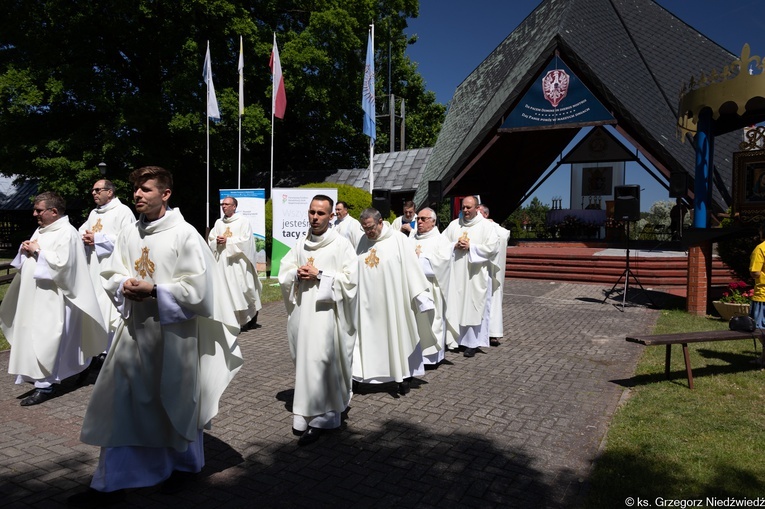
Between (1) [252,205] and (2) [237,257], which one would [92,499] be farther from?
(1) [252,205]

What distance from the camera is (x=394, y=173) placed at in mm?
25500

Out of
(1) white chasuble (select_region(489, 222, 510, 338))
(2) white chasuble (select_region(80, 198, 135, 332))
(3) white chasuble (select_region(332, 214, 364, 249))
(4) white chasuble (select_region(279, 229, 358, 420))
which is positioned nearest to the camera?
(4) white chasuble (select_region(279, 229, 358, 420))

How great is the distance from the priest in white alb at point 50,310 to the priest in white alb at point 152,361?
7.29 ft

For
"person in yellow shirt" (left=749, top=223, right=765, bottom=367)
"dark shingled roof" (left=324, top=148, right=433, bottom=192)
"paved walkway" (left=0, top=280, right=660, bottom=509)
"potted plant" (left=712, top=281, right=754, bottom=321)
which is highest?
"dark shingled roof" (left=324, top=148, right=433, bottom=192)

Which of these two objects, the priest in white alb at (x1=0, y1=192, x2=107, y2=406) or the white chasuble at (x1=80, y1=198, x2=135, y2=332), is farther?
the white chasuble at (x1=80, y1=198, x2=135, y2=332)

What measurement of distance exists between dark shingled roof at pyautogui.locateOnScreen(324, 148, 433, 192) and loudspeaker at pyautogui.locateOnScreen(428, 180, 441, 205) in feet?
16.3

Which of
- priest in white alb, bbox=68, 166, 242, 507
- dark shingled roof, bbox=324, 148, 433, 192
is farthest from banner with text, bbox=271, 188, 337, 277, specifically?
priest in white alb, bbox=68, 166, 242, 507

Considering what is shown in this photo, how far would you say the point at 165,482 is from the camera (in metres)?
3.99

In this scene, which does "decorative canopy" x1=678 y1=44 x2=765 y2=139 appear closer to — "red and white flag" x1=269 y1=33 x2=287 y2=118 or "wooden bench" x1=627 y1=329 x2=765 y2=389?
"wooden bench" x1=627 y1=329 x2=765 y2=389

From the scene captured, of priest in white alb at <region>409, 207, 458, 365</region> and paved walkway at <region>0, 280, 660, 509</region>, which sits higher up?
priest in white alb at <region>409, 207, 458, 365</region>

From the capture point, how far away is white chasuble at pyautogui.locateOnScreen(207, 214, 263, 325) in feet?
31.3

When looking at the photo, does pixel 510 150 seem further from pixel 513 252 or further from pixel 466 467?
pixel 466 467

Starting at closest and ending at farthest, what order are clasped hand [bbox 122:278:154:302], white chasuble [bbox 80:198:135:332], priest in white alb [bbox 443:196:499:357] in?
clasped hand [bbox 122:278:154:302], white chasuble [bbox 80:198:135:332], priest in white alb [bbox 443:196:499:357]

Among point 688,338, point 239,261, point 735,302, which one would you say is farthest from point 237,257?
point 735,302
